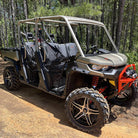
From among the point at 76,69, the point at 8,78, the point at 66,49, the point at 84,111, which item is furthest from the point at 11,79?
the point at 84,111

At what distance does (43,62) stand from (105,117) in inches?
77.7

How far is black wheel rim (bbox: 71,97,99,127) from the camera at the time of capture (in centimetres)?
270

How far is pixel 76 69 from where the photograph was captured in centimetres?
286

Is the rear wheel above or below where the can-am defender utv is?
below

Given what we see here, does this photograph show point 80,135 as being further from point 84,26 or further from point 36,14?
point 36,14

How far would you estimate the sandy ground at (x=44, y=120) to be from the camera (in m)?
2.68

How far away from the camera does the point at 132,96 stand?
369cm

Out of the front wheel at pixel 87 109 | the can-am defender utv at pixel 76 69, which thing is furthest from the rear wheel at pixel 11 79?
the front wheel at pixel 87 109

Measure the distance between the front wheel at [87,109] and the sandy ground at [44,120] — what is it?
0.18 meters

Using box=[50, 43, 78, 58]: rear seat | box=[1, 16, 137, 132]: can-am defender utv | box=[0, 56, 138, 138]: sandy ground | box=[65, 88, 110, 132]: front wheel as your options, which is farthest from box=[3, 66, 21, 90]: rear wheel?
box=[65, 88, 110, 132]: front wheel

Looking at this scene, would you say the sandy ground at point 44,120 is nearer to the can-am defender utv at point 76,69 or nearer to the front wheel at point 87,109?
the front wheel at point 87,109

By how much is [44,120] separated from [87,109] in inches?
40.3

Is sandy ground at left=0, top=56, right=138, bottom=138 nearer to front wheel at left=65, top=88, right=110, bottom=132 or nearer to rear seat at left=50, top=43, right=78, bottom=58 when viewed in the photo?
front wheel at left=65, top=88, right=110, bottom=132

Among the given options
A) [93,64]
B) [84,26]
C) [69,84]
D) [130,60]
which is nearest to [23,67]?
[69,84]
